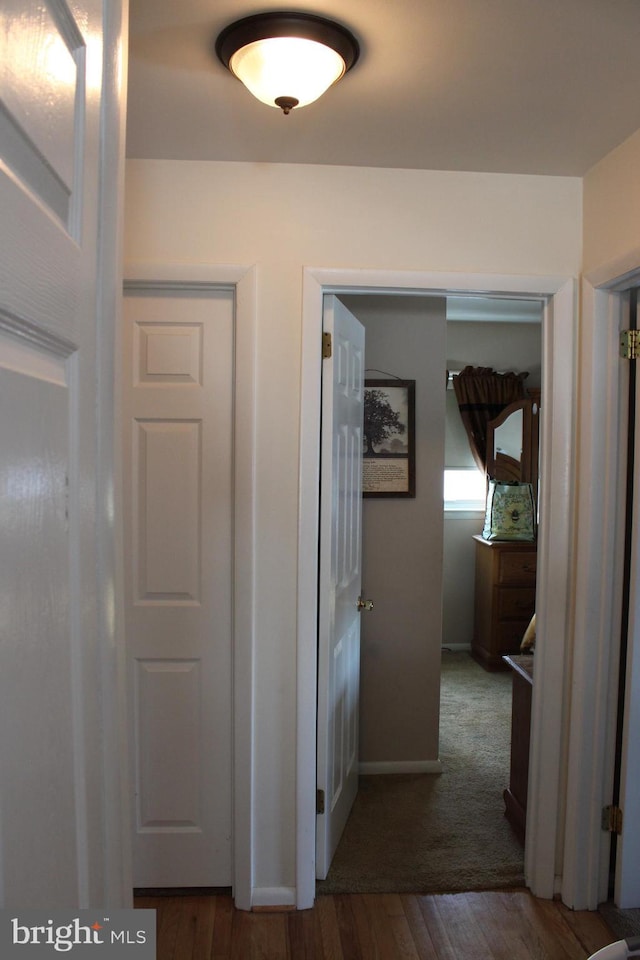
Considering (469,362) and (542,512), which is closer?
(542,512)

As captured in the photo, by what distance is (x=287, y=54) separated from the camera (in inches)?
67.2

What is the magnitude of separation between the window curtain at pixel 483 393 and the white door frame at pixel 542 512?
10.2ft

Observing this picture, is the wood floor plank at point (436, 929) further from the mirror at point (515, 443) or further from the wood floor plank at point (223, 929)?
the mirror at point (515, 443)

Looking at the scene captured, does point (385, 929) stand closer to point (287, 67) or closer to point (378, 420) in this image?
point (378, 420)

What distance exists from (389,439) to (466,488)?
2376 mm

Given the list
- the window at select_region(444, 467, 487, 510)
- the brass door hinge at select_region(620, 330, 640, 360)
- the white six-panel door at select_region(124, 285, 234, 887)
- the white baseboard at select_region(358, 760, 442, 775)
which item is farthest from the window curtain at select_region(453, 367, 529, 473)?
the white six-panel door at select_region(124, 285, 234, 887)

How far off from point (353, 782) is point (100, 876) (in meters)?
2.56

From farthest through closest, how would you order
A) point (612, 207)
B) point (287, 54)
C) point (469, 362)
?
Result: point (469, 362)
point (612, 207)
point (287, 54)

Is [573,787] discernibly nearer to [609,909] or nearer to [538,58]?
[609,909]

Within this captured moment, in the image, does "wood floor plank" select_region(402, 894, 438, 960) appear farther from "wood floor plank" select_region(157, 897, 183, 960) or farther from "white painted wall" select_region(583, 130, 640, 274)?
"white painted wall" select_region(583, 130, 640, 274)

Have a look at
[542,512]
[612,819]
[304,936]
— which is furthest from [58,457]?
[612,819]

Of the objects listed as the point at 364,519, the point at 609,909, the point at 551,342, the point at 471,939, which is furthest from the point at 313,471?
the point at 609,909

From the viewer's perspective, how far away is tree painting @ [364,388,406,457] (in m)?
3.65

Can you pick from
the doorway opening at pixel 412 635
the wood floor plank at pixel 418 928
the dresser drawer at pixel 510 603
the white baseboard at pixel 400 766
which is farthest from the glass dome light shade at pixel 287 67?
the dresser drawer at pixel 510 603
